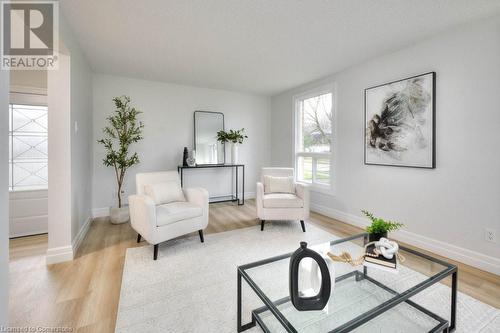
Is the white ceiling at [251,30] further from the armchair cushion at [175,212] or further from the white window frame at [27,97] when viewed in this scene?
the armchair cushion at [175,212]

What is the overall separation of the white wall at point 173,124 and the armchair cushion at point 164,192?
151 cm

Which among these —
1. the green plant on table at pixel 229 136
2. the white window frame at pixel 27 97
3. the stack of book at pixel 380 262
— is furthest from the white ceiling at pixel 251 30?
the stack of book at pixel 380 262

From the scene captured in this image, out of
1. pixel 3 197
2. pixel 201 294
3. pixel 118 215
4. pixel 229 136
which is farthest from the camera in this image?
pixel 229 136

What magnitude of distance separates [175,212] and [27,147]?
2.29 meters

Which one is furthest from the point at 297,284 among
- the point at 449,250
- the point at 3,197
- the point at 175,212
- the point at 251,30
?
the point at 251,30

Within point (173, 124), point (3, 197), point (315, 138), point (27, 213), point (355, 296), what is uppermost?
point (173, 124)

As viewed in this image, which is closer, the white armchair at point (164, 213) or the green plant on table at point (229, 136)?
the white armchair at point (164, 213)

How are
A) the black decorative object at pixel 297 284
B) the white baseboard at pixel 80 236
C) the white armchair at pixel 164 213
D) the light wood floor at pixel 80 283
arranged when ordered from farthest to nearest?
the white baseboard at pixel 80 236 < the white armchair at pixel 164 213 < the light wood floor at pixel 80 283 < the black decorative object at pixel 297 284

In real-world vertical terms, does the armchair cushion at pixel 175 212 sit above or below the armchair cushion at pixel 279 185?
below

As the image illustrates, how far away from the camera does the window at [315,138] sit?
3908 millimetres

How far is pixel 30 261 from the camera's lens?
7.39 ft

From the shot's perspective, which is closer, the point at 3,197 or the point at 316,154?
the point at 3,197

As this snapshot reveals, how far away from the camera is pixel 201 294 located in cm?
177

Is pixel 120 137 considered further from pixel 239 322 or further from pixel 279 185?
pixel 239 322
